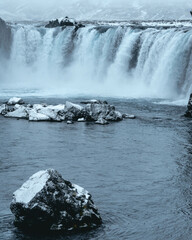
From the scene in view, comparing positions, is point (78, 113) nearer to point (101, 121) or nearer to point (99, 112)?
point (99, 112)

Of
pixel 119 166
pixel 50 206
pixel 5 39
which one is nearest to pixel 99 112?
pixel 119 166

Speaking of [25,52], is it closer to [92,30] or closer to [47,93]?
[92,30]

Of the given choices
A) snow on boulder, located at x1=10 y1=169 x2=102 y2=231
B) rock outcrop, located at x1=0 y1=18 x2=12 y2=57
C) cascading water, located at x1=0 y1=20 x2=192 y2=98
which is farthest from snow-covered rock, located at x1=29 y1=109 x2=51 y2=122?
rock outcrop, located at x1=0 y1=18 x2=12 y2=57

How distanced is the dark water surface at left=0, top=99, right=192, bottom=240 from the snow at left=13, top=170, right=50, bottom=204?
3.15 feet

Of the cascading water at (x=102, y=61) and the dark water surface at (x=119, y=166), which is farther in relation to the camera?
the cascading water at (x=102, y=61)

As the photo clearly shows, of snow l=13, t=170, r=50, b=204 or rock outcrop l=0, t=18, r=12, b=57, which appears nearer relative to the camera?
snow l=13, t=170, r=50, b=204

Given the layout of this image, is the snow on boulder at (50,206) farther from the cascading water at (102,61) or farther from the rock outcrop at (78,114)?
the cascading water at (102,61)

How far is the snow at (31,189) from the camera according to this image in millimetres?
13500

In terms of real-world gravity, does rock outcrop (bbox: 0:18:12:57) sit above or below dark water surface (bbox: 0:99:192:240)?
above

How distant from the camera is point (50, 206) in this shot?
1357 centimetres

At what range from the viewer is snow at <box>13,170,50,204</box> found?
44.3ft

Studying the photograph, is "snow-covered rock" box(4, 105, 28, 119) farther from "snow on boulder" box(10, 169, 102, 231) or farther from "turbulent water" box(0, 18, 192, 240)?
"snow on boulder" box(10, 169, 102, 231)

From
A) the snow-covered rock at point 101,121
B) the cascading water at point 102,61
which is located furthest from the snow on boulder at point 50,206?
the cascading water at point 102,61

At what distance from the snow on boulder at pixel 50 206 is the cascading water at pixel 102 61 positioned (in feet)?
89.4
